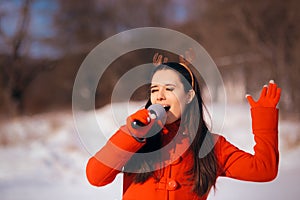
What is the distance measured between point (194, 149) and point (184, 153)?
1.4 inches

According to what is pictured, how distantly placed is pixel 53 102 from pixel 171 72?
793cm

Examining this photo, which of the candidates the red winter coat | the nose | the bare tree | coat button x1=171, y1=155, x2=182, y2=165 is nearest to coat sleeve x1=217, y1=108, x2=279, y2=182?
the red winter coat

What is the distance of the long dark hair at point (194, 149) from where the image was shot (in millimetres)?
1406

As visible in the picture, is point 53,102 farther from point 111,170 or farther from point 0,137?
point 111,170

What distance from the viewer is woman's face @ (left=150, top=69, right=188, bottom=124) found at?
1.40m

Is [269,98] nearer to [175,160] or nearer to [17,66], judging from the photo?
[175,160]

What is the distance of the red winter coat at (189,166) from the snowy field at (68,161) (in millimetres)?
887

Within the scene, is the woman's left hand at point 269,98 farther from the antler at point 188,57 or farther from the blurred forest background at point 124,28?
the blurred forest background at point 124,28

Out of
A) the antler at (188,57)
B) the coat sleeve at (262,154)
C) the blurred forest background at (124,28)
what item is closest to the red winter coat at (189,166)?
the coat sleeve at (262,154)

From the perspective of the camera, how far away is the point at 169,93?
141 cm

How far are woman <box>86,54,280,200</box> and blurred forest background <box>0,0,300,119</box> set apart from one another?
16.0 ft

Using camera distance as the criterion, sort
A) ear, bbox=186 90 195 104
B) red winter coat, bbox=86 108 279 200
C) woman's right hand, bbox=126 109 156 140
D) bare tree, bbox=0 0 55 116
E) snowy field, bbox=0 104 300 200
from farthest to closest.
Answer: bare tree, bbox=0 0 55 116
snowy field, bbox=0 104 300 200
ear, bbox=186 90 195 104
red winter coat, bbox=86 108 279 200
woman's right hand, bbox=126 109 156 140

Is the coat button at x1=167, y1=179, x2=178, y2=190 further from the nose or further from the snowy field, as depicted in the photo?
the snowy field

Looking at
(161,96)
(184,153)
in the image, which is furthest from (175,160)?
(161,96)
